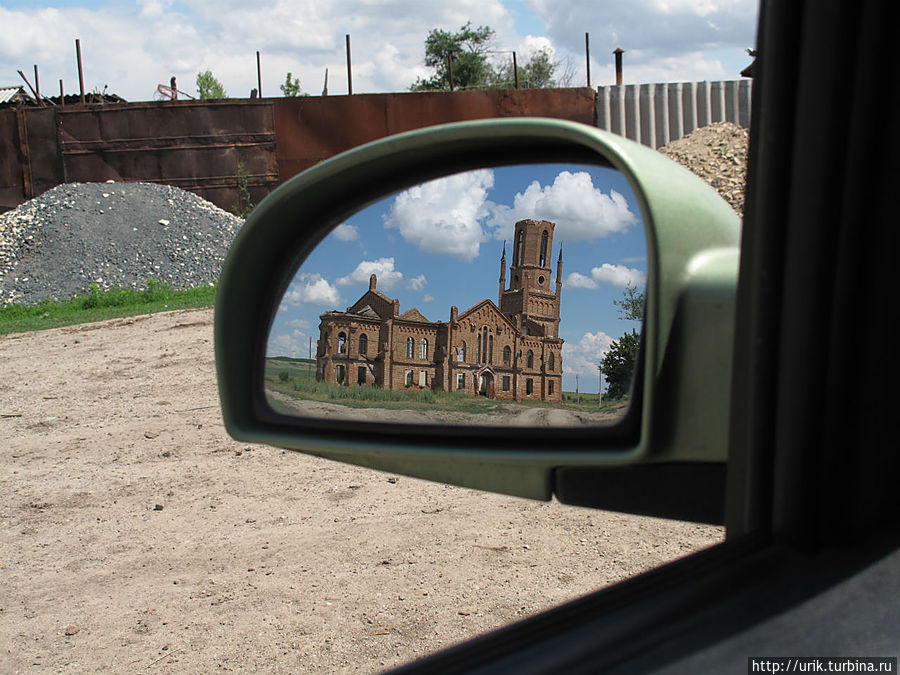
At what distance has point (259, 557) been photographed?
3.65 m

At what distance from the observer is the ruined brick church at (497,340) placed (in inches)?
44.4

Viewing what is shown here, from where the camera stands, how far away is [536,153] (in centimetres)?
129

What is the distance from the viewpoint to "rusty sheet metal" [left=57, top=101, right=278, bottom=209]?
18141 millimetres

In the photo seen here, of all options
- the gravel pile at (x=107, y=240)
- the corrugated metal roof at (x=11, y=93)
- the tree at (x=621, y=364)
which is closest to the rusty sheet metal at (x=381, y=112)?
the gravel pile at (x=107, y=240)

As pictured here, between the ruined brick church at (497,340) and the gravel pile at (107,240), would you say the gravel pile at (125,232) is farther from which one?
the ruined brick church at (497,340)

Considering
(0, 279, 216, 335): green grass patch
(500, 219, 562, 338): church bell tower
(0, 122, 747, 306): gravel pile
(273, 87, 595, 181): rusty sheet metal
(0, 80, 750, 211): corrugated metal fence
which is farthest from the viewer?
(0, 80, 750, 211): corrugated metal fence

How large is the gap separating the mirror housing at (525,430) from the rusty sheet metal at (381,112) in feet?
53.8

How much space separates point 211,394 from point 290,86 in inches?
1361

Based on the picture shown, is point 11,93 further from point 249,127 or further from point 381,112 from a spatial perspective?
point 381,112

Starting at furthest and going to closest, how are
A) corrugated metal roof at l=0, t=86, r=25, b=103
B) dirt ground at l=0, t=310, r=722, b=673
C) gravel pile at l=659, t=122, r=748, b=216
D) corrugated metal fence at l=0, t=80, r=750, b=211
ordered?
corrugated metal roof at l=0, t=86, r=25, b=103 → corrugated metal fence at l=0, t=80, r=750, b=211 → gravel pile at l=659, t=122, r=748, b=216 → dirt ground at l=0, t=310, r=722, b=673

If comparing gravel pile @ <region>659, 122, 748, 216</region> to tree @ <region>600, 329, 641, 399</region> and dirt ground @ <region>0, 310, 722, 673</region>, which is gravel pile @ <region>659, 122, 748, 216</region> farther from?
tree @ <region>600, 329, 641, 399</region>

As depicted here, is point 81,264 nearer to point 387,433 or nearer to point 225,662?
point 225,662

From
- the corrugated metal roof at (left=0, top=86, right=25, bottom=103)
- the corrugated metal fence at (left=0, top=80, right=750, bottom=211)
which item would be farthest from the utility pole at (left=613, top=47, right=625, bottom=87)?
the corrugated metal roof at (left=0, top=86, right=25, bottom=103)

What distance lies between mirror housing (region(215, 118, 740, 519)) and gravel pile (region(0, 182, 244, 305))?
580 inches
